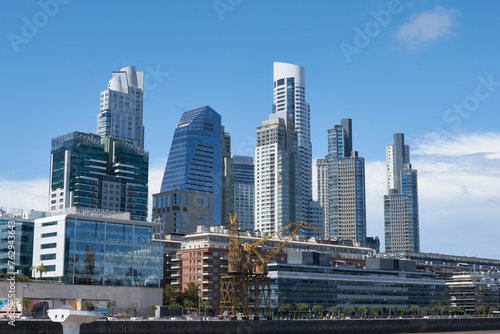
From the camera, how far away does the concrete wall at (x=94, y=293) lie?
133387 millimetres

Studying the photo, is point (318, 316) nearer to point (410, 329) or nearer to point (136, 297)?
point (410, 329)

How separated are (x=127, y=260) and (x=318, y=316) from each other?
5773 cm

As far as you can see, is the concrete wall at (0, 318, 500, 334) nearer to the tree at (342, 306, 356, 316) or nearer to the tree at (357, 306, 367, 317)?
the tree at (342, 306, 356, 316)

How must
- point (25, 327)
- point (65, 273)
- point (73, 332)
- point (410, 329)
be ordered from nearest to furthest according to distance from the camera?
point (73, 332) → point (25, 327) → point (65, 273) → point (410, 329)

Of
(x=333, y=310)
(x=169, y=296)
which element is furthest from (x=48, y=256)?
(x=333, y=310)

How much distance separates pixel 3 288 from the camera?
431 ft

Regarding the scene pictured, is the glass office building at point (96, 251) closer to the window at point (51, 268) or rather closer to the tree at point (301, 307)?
the window at point (51, 268)

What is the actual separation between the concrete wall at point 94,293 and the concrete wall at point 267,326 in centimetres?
1940

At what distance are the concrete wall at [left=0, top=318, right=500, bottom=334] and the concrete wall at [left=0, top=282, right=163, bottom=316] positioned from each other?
19401mm

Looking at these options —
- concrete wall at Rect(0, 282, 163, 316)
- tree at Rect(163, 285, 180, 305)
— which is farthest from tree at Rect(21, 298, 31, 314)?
tree at Rect(163, 285, 180, 305)

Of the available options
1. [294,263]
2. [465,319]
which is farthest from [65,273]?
[465,319]

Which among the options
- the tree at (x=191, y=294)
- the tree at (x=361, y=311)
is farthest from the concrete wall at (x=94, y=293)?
the tree at (x=361, y=311)

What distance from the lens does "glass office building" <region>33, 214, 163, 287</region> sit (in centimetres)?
14438

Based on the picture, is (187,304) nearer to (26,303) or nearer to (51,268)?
(51,268)
